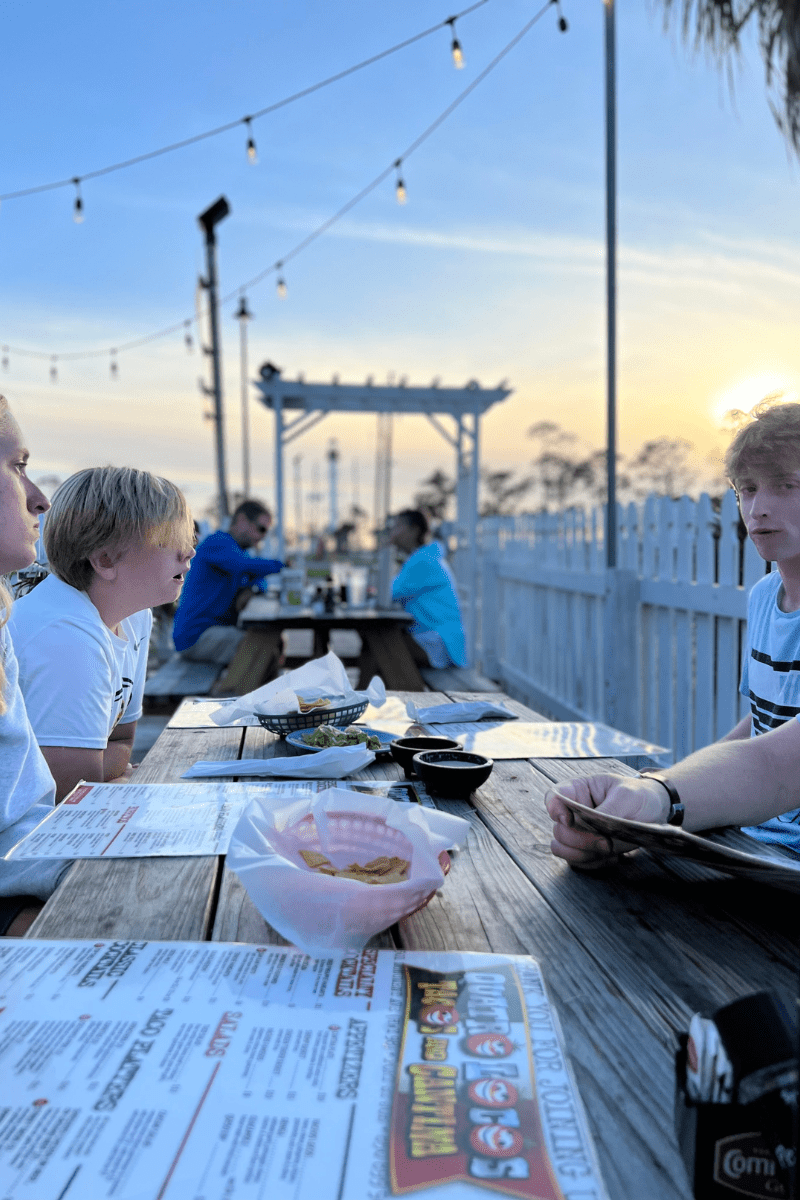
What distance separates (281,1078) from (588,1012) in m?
0.31

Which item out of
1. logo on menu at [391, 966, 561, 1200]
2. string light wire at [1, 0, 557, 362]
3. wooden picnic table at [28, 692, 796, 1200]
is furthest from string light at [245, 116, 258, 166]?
logo on menu at [391, 966, 561, 1200]

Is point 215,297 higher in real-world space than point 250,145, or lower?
higher

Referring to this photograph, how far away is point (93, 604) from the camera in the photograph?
7.05ft

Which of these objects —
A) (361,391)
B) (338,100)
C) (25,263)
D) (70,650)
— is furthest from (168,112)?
(70,650)

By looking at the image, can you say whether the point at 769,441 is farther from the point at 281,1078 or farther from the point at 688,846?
the point at 281,1078

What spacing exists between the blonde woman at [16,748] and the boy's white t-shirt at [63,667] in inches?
6.9

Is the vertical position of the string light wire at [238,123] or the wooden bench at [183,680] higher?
the string light wire at [238,123]

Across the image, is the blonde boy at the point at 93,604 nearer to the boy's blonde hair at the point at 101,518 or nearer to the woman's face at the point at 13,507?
the boy's blonde hair at the point at 101,518

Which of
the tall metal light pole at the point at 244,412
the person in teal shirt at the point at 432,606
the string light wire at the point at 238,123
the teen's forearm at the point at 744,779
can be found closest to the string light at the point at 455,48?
the string light wire at the point at 238,123

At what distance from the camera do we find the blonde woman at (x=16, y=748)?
147cm

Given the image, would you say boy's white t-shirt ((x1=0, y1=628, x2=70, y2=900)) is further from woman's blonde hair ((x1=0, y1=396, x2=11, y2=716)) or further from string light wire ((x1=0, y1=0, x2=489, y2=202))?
string light wire ((x1=0, y1=0, x2=489, y2=202))

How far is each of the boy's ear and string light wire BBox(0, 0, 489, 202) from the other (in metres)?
5.09

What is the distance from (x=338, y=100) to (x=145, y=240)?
6.32 metres

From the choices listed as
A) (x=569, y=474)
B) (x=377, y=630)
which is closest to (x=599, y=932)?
(x=377, y=630)
